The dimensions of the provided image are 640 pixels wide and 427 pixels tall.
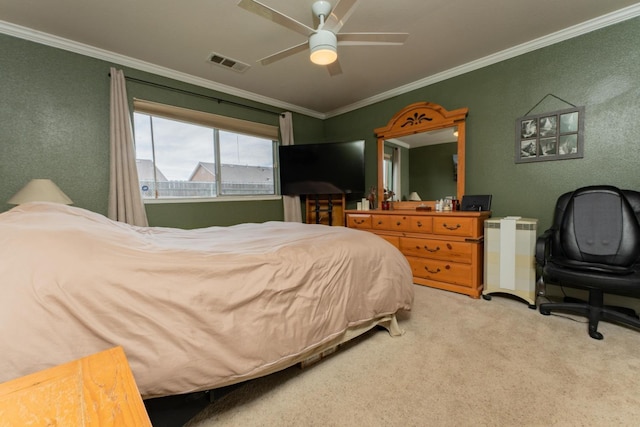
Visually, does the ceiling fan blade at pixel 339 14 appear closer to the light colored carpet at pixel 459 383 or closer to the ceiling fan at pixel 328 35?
the ceiling fan at pixel 328 35

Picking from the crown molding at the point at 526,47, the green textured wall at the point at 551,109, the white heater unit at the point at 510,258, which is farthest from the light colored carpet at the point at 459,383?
the crown molding at the point at 526,47

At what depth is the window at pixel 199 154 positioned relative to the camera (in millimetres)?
3139

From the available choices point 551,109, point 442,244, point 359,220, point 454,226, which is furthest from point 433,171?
point 551,109

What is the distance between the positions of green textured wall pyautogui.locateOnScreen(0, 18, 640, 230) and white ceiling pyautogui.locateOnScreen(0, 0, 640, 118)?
140mm

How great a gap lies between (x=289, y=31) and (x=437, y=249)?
268cm

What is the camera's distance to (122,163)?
2.82 m

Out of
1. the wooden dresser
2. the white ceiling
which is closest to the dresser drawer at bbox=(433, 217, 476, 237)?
the wooden dresser

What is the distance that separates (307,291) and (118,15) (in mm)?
2728

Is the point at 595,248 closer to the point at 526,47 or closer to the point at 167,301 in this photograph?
the point at 526,47

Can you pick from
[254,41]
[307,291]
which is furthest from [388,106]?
[307,291]

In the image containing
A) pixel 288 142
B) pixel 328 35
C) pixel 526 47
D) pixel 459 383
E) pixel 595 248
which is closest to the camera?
pixel 459 383

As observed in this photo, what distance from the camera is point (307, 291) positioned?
4.84 feet

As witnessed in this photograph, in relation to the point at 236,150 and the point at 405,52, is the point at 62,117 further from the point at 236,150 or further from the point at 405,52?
the point at 405,52

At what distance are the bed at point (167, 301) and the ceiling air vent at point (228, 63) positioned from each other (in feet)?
7.14
